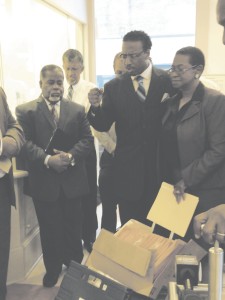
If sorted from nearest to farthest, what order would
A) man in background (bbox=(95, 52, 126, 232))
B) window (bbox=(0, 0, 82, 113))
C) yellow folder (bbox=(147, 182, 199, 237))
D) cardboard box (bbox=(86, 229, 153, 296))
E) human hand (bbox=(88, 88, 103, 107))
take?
cardboard box (bbox=(86, 229, 153, 296)) → yellow folder (bbox=(147, 182, 199, 237)) → human hand (bbox=(88, 88, 103, 107)) → window (bbox=(0, 0, 82, 113)) → man in background (bbox=(95, 52, 126, 232))

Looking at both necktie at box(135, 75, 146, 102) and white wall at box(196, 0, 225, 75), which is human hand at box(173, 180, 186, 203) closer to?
necktie at box(135, 75, 146, 102)

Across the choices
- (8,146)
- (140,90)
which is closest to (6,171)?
(8,146)

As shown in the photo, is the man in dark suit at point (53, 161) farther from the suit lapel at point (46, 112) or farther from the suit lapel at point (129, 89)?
the suit lapel at point (129, 89)

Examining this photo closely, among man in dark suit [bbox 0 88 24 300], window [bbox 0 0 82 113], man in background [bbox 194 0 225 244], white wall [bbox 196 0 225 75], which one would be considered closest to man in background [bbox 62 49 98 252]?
window [bbox 0 0 82 113]

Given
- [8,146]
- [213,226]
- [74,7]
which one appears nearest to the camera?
[213,226]

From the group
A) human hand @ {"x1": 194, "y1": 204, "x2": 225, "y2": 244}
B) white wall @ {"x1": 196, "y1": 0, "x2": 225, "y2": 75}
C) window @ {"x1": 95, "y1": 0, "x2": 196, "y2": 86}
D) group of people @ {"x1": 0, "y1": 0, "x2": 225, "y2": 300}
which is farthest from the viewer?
window @ {"x1": 95, "y1": 0, "x2": 196, "y2": 86}

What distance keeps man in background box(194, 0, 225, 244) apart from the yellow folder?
2.27 feet

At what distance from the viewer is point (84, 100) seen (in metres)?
2.70

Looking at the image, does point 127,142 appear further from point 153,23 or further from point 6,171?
point 153,23

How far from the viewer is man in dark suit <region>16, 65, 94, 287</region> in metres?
2.09

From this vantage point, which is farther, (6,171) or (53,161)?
(53,161)

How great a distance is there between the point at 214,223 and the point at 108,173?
1.82m

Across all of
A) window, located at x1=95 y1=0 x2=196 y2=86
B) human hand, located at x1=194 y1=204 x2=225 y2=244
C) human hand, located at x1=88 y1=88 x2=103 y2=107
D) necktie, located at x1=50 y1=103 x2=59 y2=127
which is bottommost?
human hand, located at x1=194 y1=204 x2=225 y2=244

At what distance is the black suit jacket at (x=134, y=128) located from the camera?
2053 millimetres
